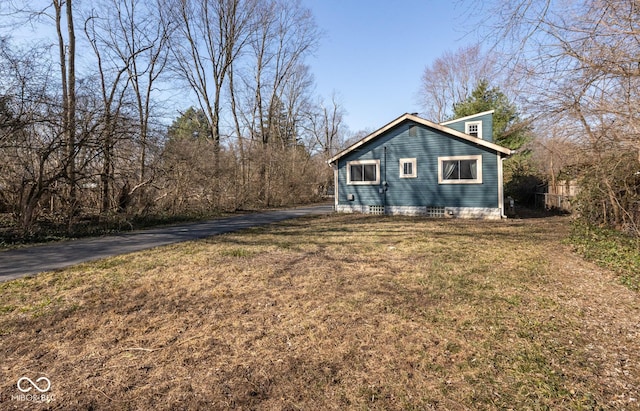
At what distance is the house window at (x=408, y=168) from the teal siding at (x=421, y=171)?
0.15 m

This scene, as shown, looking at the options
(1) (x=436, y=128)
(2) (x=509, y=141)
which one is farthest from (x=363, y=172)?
(2) (x=509, y=141)

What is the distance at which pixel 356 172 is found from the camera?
16812 millimetres

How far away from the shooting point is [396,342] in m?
3.14

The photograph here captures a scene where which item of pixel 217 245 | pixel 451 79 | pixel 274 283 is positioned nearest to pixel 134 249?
pixel 217 245

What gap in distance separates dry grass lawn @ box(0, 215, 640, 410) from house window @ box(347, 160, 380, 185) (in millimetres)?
10406

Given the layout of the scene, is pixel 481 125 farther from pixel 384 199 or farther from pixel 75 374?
pixel 75 374

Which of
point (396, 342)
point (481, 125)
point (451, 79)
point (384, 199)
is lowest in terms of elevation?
point (396, 342)

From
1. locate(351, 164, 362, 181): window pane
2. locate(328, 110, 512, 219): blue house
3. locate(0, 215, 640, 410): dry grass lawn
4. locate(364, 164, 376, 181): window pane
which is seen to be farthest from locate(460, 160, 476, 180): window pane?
locate(0, 215, 640, 410): dry grass lawn

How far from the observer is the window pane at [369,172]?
16359mm

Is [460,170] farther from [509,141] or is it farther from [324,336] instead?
[509,141]

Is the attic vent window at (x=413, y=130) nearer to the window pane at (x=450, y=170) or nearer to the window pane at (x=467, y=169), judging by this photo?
the window pane at (x=450, y=170)

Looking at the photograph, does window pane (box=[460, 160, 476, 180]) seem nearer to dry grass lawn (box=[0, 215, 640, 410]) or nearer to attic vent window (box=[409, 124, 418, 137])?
attic vent window (box=[409, 124, 418, 137])

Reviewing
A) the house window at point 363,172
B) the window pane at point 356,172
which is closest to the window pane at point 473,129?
the house window at point 363,172

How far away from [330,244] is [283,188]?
57.4ft
